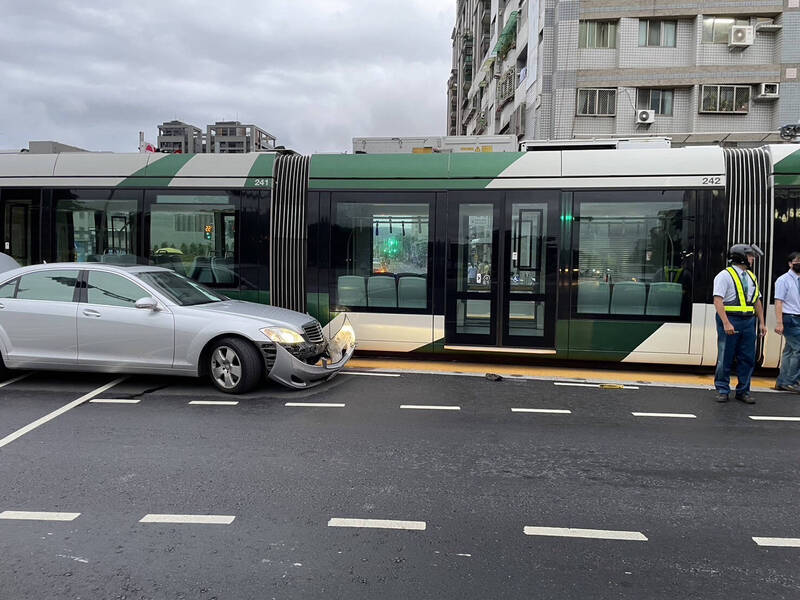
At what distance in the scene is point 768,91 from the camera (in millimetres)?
23156

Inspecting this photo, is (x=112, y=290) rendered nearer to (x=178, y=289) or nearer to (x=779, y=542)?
(x=178, y=289)

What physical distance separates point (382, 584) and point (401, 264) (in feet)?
20.7

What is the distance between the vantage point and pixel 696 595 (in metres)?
2.92

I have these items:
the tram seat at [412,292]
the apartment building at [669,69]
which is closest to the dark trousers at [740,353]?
the tram seat at [412,292]

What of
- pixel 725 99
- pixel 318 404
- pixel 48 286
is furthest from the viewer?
pixel 725 99

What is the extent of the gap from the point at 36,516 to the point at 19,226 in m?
7.52

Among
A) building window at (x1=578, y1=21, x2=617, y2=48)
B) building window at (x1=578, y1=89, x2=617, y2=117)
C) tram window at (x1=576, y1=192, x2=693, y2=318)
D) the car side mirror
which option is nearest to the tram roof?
tram window at (x1=576, y1=192, x2=693, y2=318)

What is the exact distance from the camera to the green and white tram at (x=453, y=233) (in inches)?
319

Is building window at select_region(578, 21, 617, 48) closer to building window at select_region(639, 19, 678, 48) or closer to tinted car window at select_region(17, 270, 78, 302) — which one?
building window at select_region(639, 19, 678, 48)

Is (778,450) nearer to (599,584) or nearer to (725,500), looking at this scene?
(725,500)

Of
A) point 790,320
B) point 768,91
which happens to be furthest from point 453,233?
point 768,91

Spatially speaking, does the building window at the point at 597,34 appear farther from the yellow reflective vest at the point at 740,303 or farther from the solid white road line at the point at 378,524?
the solid white road line at the point at 378,524

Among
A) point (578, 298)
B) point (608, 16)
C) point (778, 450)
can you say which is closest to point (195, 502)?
point (778, 450)

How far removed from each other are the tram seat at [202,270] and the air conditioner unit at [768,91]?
74.2ft
